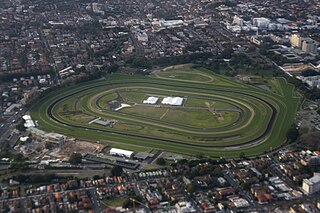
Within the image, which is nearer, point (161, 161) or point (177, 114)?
point (161, 161)

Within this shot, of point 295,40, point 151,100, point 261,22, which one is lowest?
point 295,40

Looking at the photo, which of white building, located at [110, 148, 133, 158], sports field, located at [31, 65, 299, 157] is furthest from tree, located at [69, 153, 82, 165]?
sports field, located at [31, 65, 299, 157]

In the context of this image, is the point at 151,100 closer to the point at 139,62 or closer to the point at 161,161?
the point at 139,62

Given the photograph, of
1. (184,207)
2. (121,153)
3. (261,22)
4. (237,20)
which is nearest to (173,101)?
(121,153)

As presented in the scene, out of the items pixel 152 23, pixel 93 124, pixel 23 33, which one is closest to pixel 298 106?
pixel 93 124

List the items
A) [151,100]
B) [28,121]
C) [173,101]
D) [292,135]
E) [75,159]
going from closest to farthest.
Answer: [75,159], [292,135], [28,121], [173,101], [151,100]

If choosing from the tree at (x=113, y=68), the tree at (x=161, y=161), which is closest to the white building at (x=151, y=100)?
the tree at (x=113, y=68)

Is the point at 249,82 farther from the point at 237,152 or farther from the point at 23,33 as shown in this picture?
the point at 23,33
